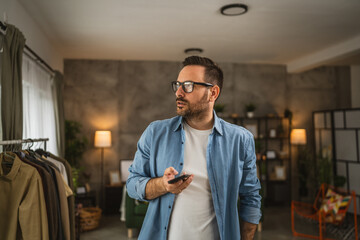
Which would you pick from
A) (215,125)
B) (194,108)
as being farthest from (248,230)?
(194,108)

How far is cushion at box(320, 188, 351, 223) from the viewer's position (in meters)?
3.95

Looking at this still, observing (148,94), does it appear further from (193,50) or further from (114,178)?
(114,178)

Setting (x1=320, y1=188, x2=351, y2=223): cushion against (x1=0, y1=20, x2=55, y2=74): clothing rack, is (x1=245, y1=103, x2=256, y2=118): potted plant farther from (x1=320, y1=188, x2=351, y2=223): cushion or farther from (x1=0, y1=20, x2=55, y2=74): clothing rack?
(x1=0, y1=20, x2=55, y2=74): clothing rack

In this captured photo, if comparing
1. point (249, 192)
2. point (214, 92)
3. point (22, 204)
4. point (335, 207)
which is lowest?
point (335, 207)

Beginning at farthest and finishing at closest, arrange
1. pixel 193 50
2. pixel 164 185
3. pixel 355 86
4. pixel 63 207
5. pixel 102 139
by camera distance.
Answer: pixel 355 86
pixel 102 139
pixel 193 50
pixel 63 207
pixel 164 185

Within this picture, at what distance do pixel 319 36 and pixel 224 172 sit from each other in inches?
156

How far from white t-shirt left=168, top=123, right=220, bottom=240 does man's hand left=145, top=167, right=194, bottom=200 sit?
0.14m

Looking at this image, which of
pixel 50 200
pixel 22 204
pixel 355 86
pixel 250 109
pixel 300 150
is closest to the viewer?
pixel 22 204

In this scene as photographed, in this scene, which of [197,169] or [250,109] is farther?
[250,109]

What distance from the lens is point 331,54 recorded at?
5.11 m

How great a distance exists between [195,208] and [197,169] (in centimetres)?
20

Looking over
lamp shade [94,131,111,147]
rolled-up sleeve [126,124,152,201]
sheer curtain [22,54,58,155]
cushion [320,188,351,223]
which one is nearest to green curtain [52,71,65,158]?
sheer curtain [22,54,58,155]

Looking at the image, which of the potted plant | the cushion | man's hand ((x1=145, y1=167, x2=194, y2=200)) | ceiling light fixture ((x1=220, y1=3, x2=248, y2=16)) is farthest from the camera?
the potted plant

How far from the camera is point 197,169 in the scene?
4.83 ft
